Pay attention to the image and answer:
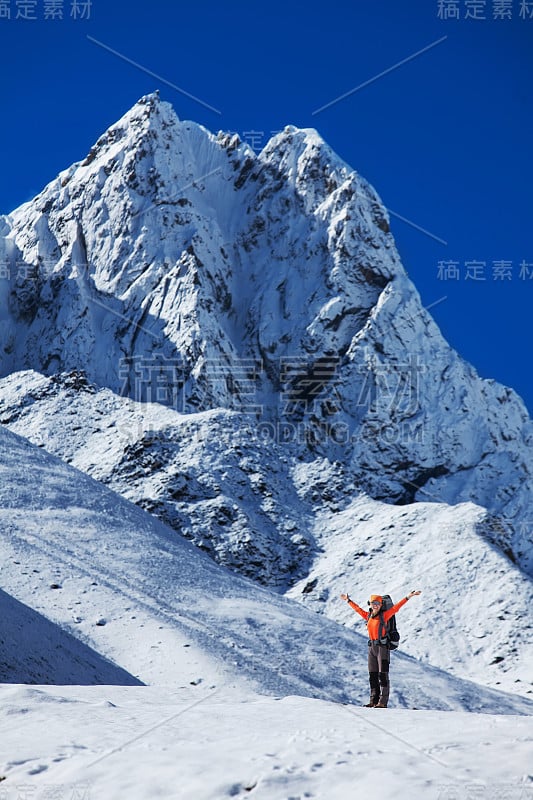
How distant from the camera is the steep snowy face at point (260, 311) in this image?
94250mm

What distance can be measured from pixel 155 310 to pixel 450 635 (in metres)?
57.8

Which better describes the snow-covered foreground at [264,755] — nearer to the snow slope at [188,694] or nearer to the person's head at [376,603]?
the snow slope at [188,694]

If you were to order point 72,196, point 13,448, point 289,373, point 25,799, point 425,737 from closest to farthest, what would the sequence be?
1. point 25,799
2. point 425,737
3. point 13,448
4. point 289,373
5. point 72,196

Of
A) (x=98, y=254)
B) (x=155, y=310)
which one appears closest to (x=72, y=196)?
(x=98, y=254)

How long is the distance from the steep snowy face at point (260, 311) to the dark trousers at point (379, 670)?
217ft

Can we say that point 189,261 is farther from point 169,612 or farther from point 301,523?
point 169,612

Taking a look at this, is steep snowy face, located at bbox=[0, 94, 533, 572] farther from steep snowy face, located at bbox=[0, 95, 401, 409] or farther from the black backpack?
the black backpack

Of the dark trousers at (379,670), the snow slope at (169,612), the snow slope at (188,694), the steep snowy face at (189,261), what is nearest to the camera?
the snow slope at (188,694)

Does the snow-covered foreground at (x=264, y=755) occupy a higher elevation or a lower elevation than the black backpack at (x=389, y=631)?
lower

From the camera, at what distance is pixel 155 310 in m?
105

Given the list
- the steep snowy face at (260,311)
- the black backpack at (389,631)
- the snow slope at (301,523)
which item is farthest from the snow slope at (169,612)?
the steep snowy face at (260,311)

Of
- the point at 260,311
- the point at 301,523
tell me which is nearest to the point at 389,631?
the point at 301,523

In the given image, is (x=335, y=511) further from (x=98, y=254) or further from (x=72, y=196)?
(x=72, y=196)

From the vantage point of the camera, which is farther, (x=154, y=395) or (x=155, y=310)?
(x=155, y=310)
